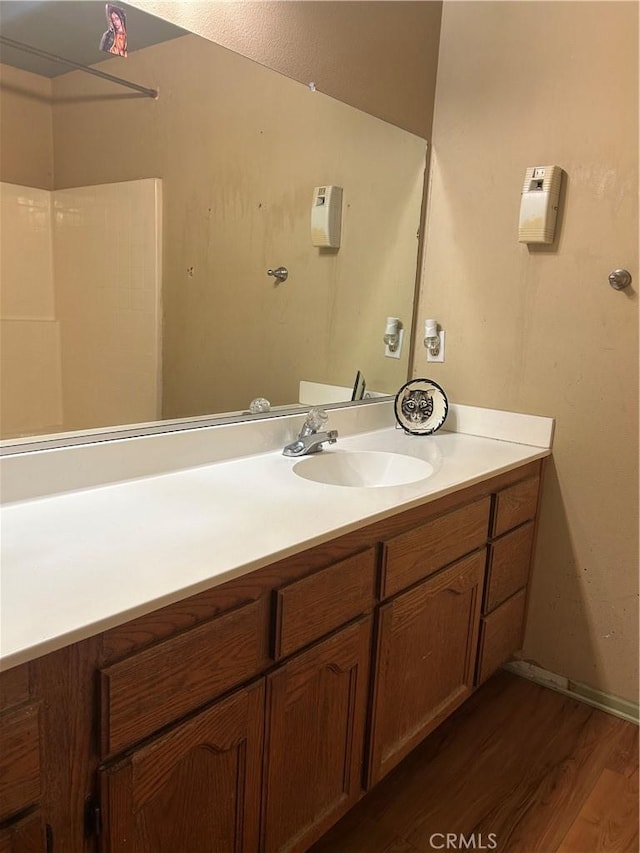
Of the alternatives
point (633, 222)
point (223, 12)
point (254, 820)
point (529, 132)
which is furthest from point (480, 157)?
point (254, 820)

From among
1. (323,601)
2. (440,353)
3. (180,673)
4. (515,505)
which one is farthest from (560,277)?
(180,673)

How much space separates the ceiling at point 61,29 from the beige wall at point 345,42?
0.05 m

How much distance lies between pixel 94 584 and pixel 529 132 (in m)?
1.78

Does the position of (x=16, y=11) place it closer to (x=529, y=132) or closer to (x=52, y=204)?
(x=52, y=204)

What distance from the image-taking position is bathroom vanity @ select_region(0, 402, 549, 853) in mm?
804

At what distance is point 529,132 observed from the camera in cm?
189

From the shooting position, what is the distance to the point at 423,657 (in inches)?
60.0

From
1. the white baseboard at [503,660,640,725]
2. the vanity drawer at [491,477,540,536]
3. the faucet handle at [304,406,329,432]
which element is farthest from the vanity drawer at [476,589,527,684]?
the faucet handle at [304,406,329,432]

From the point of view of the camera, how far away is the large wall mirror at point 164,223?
1324mm

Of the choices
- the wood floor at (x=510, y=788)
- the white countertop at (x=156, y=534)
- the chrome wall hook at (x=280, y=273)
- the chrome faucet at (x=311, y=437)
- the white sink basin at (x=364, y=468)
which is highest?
the chrome wall hook at (x=280, y=273)

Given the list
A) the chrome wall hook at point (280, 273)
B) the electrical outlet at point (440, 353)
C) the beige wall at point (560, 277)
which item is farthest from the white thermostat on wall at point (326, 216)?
the electrical outlet at point (440, 353)

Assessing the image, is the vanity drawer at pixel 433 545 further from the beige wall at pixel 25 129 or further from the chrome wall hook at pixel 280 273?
the beige wall at pixel 25 129

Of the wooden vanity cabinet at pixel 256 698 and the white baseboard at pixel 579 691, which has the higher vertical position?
the wooden vanity cabinet at pixel 256 698

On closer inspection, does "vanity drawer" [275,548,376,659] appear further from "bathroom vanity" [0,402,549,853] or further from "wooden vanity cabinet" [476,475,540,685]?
"wooden vanity cabinet" [476,475,540,685]
